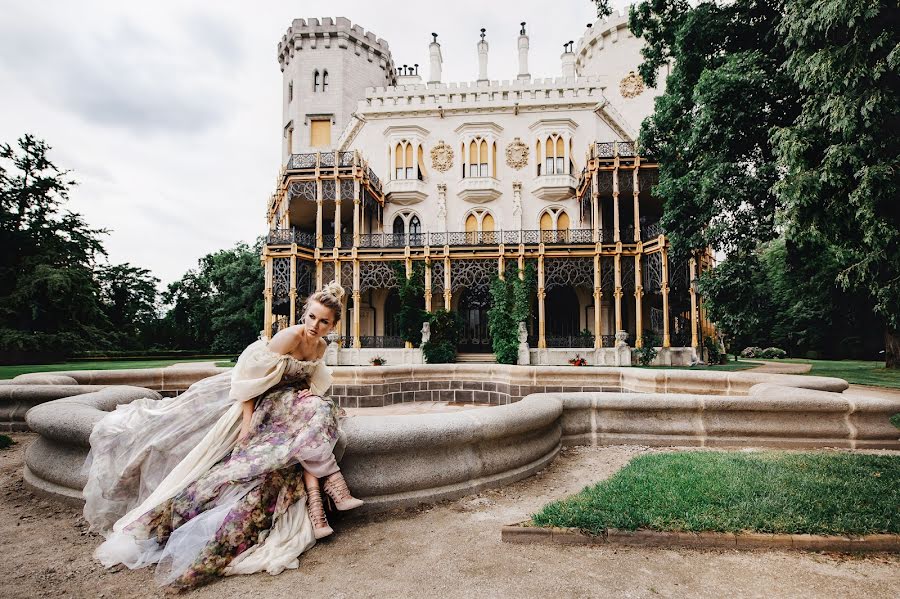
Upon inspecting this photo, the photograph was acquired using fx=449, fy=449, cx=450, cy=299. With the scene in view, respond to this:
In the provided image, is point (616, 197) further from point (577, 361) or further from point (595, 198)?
point (577, 361)

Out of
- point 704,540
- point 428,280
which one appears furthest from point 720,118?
point 428,280

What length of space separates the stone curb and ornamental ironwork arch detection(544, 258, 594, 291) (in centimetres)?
2043

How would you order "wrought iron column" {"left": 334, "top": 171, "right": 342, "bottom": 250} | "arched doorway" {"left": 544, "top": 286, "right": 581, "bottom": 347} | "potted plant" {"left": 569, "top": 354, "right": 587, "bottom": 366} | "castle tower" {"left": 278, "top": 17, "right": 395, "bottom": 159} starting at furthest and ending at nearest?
"castle tower" {"left": 278, "top": 17, "right": 395, "bottom": 159}, "arched doorway" {"left": 544, "top": 286, "right": 581, "bottom": 347}, "wrought iron column" {"left": 334, "top": 171, "right": 342, "bottom": 250}, "potted plant" {"left": 569, "top": 354, "right": 587, "bottom": 366}

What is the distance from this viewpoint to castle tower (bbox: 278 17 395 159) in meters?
32.7

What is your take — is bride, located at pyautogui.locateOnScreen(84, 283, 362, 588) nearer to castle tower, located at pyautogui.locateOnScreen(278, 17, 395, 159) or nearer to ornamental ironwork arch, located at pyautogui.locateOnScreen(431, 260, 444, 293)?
ornamental ironwork arch, located at pyautogui.locateOnScreen(431, 260, 444, 293)

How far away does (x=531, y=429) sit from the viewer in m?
4.38

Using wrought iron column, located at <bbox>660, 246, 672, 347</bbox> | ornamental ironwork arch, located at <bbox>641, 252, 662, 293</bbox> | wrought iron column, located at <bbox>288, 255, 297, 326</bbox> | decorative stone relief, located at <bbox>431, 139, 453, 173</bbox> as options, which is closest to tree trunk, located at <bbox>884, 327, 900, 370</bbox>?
wrought iron column, located at <bbox>660, 246, 672, 347</bbox>

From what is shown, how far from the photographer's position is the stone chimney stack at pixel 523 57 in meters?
29.0

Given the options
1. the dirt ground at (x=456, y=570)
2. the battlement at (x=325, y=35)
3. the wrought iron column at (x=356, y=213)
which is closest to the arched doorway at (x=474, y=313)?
the wrought iron column at (x=356, y=213)

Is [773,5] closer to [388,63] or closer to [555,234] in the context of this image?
[555,234]

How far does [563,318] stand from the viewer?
26172 mm

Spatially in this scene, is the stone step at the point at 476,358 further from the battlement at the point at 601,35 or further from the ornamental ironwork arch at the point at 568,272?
the battlement at the point at 601,35

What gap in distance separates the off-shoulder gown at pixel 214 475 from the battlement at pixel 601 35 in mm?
33669

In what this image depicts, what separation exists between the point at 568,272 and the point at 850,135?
1504 cm
